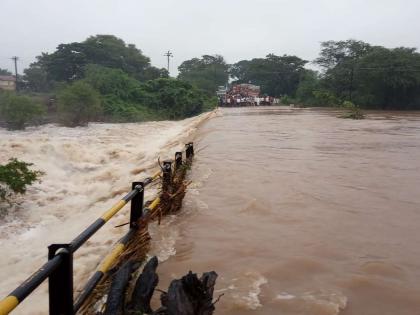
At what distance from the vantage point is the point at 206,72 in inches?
2849

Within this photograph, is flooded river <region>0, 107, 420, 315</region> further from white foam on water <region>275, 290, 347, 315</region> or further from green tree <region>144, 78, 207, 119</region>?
green tree <region>144, 78, 207, 119</region>

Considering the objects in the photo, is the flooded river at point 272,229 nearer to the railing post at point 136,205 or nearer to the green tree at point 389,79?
the railing post at point 136,205

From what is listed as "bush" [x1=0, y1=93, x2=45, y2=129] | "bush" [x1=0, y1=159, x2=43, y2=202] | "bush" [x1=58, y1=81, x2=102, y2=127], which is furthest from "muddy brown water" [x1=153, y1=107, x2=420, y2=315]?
"bush" [x1=58, y1=81, x2=102, y2=127]

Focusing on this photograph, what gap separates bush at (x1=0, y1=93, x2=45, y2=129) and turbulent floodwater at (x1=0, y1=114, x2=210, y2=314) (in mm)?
10405

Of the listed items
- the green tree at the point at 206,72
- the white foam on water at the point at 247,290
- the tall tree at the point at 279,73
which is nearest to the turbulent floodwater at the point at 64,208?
the white foam on water at the point at 247,290

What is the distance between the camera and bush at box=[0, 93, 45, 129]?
2428 cm

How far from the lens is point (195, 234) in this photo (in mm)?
5020

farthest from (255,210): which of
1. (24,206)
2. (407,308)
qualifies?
(24,206)

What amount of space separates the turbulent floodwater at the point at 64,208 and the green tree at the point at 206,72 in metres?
51.5

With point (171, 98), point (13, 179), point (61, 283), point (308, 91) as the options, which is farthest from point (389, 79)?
point (61, 283)

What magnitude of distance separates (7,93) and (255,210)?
24265 millimetres

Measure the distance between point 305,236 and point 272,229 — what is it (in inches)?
17.3

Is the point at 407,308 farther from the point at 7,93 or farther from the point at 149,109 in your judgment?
the point at 149,109

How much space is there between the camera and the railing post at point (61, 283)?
233cm
